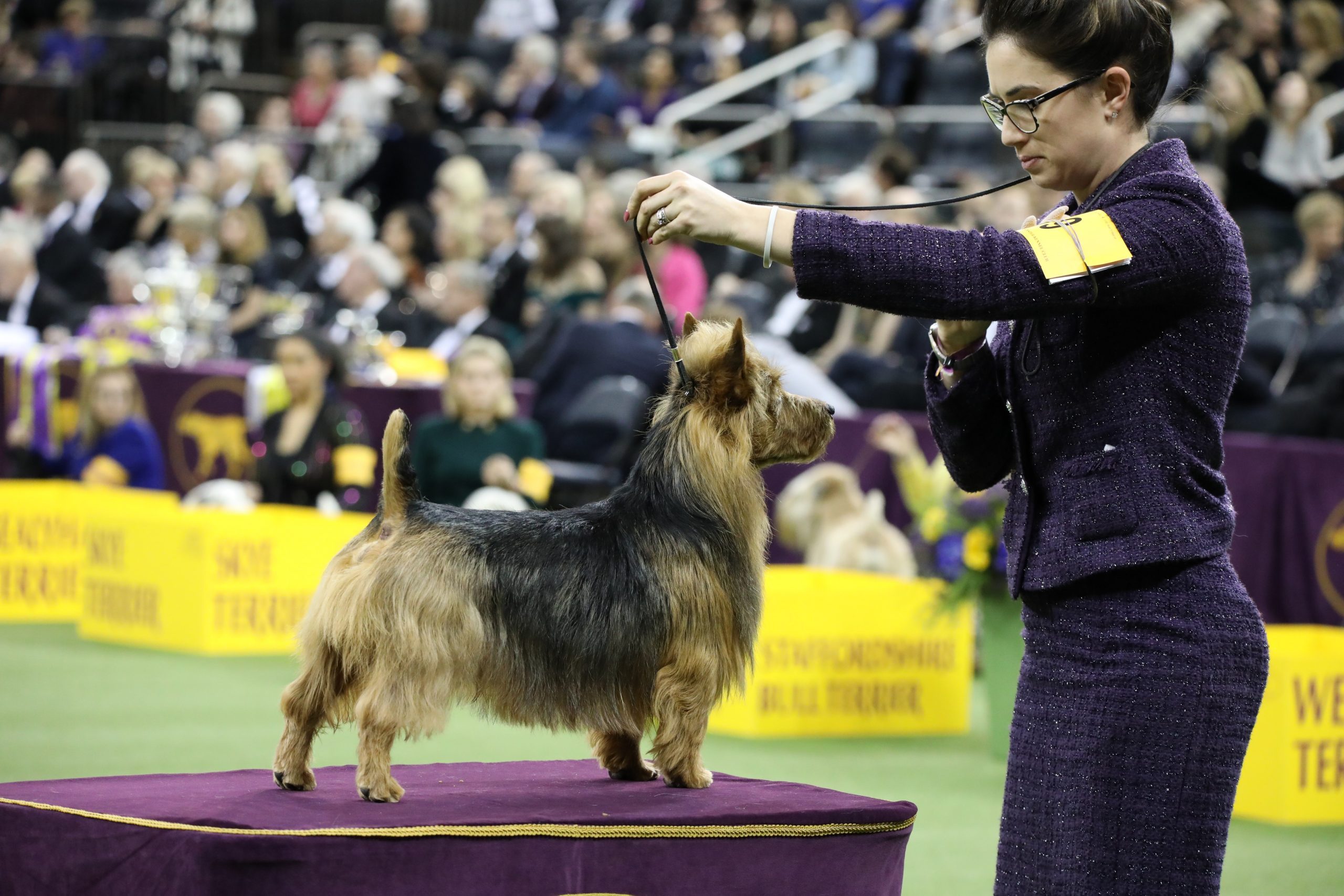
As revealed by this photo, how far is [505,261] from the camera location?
1090 cm

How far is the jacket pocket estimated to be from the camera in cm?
221

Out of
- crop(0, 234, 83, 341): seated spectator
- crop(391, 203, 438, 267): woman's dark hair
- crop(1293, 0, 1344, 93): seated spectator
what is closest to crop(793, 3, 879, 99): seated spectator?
crop(391, 203, 438, 267): woman's dark hair

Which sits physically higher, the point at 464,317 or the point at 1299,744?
the point at 464,317

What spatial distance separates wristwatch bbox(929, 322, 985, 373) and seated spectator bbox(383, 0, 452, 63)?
14.1 metres

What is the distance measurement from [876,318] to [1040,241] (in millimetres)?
7082

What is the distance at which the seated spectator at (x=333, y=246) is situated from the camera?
37.8 feet

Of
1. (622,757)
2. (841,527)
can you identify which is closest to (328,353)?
(841,527)

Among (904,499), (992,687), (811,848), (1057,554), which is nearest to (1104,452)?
(1057,554)

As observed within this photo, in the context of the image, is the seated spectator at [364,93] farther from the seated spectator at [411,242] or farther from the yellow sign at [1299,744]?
the yellow sign at [1299,744]

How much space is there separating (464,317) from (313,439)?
2.61 meters

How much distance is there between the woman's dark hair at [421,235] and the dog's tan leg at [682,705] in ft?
29.2

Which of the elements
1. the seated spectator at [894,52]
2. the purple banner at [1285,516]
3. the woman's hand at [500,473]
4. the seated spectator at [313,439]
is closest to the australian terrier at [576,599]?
the purple banner at [1285,516]

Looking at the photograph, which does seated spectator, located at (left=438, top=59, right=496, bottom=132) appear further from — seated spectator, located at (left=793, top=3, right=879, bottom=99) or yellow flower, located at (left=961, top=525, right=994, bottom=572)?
yellow flower, located at (left=961, top=525, right=994, bottom=572)

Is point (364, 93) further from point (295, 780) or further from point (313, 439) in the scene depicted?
point (295, 780)
